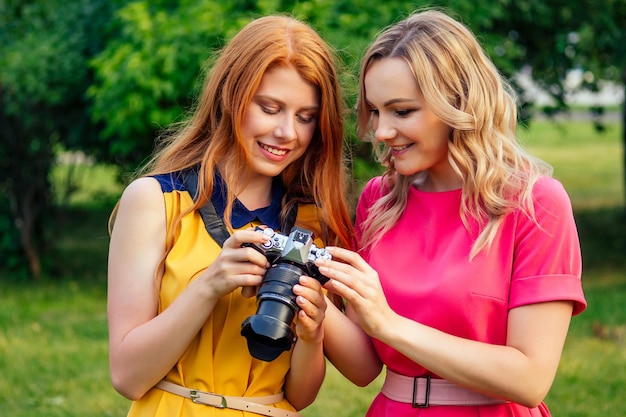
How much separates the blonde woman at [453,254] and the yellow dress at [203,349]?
0.28 m

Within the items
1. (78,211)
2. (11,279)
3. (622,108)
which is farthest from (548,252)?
(78,211)

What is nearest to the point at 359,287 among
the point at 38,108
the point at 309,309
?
Answer: the point at 309,309

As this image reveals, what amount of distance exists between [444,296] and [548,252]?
33 centimetres

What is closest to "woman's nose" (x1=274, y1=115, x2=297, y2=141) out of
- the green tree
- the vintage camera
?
the vintage camera

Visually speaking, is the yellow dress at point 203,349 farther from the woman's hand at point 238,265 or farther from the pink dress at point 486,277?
the pink dress at point 486,277

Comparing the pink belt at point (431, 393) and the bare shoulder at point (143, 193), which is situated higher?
the bare shoulder at point (143, 193)

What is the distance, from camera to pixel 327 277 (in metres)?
2.63

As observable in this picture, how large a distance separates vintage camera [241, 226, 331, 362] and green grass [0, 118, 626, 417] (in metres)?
2.30

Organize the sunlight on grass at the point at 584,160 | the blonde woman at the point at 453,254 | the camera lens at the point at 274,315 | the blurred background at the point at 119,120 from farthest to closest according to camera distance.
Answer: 1. the sunlight on grass at the point at 584,160
2. the blurred background at the point at 119,120
3. the blonde woman at the point at 453,254
4. the camera lens at the point at 274,315

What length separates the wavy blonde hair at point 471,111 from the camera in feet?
9.14

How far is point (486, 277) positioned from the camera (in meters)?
2.74

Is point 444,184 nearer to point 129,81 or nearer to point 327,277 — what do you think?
point 327,277

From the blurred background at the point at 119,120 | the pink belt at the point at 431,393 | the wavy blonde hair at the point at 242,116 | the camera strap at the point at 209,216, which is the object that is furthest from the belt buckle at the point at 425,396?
the blurred background at the point at 119,120

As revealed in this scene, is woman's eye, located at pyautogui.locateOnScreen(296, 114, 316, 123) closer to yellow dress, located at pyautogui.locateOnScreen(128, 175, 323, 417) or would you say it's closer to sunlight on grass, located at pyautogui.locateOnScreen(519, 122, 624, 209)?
yellow dress, located at pyautogui.locateOnScreen(128, 175, 323, 417)
